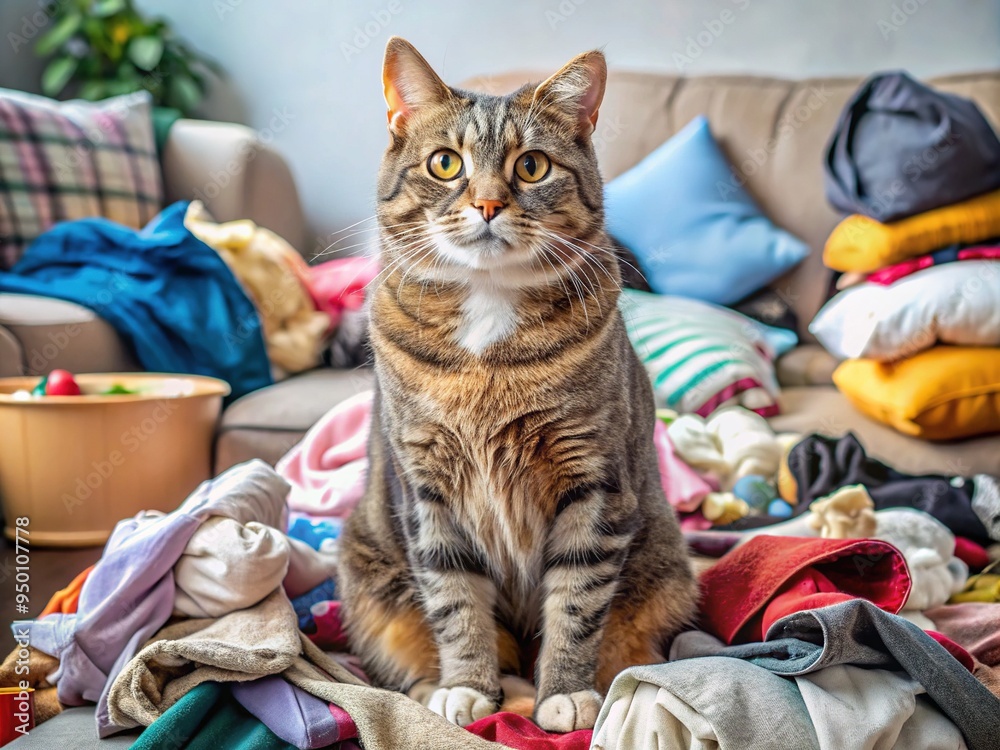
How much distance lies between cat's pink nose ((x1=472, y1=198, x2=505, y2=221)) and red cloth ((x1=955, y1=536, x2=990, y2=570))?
1.05m

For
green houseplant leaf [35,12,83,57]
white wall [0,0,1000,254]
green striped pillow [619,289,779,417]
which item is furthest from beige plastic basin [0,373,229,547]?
green houseplant leaf [35,12,83,57]

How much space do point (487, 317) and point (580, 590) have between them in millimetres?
366

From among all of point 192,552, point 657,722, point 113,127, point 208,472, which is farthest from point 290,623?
point 113,127

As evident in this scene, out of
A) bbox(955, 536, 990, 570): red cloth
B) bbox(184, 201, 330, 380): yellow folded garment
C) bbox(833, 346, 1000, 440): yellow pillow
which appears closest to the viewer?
bbox(955, 536, 990, 570): red cloth

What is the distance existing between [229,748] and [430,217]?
66 centimetres

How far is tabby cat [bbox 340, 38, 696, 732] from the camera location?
1.05m

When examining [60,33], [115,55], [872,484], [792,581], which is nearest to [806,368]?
[872,484]

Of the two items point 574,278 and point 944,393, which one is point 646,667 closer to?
point 574,278

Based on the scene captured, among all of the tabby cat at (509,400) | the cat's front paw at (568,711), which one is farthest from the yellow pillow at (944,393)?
the cat's front paw at (568,711)

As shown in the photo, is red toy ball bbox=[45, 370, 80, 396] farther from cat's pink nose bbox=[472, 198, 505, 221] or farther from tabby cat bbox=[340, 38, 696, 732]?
cat's pink nose bbox=[472, 198, 505, 221]

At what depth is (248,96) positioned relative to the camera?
3346mm

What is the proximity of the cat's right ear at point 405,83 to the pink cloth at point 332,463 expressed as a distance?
2.29 feet

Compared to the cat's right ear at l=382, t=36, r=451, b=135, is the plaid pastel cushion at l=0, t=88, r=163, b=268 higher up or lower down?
lower down

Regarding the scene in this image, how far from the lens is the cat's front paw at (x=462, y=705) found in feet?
3.34
